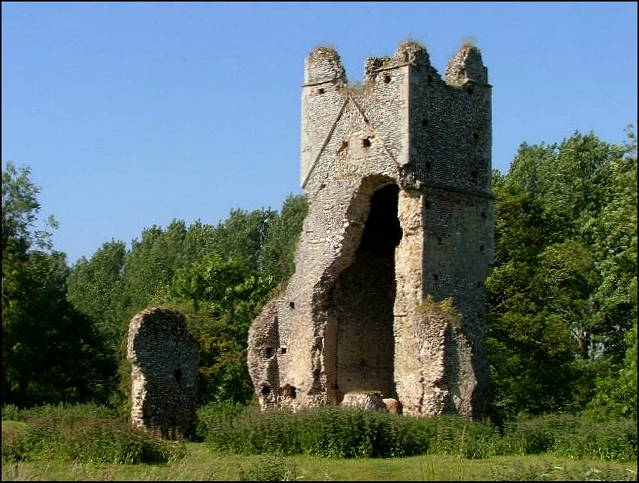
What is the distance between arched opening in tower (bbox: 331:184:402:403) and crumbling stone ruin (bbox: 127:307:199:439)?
408 centimetres

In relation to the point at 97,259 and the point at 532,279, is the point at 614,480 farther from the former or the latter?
the point at 97,259

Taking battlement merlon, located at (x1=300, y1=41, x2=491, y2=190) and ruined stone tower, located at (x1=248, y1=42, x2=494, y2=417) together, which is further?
battlement merlon, located at (x1=300, y1=41, x2=491, y2=190)

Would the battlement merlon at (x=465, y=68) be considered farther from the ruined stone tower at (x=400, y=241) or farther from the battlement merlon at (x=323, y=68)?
the battlement merlon at (x=323, y=68)

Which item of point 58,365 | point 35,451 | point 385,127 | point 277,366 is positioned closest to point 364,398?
point 277,366

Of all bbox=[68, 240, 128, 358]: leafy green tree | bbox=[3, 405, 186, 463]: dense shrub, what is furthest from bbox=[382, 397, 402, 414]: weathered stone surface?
bbox=[68, 240, 128, 358]: leafy green tree

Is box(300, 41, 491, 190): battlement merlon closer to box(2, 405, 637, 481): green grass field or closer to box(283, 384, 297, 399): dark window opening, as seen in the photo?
box(283, 384, 297, 399): dark window opening

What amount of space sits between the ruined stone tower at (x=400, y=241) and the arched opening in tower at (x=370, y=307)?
5 centimetres

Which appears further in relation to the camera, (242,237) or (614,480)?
(242,237)

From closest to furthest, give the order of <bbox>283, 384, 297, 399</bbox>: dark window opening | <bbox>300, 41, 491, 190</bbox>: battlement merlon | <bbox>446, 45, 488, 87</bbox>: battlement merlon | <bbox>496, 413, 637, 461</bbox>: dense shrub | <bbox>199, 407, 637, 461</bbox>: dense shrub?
<bbox>496, 413, 637, 461</bbox>: dense shrub
<bbox>199, 407, 637, 461</bbox>: dense shrub
<bbox>300, 41, 491, 190</bbox>: battlement merlon
<bbox>283, 384, 297, 399</bbox>: dark window opening
<bbox>446, 45, 488, 87</bbox>: battlement merlon

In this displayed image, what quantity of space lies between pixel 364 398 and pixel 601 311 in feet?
40.4

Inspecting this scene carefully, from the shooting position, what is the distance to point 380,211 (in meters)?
28.1

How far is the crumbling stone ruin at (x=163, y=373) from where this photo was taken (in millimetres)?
22188

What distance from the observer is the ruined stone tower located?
2355 centimetres

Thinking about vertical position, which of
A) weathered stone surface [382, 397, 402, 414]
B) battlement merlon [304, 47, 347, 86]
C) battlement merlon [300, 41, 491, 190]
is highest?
battlement merlon [304, 47, 347, 86]
